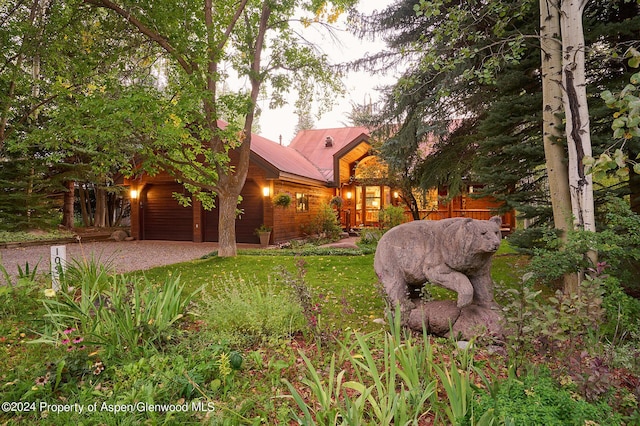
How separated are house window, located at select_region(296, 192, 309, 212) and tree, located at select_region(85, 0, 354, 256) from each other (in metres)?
5.93

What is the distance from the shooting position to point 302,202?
16.2 m

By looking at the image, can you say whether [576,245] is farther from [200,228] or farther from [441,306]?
[200,228]

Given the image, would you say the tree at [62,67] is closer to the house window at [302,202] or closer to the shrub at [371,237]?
the shrub at [371,237]

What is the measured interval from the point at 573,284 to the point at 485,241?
190 cm

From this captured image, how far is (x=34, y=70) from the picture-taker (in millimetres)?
7082

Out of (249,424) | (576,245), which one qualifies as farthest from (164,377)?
(576,245)

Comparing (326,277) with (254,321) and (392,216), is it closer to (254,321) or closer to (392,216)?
(254,321)

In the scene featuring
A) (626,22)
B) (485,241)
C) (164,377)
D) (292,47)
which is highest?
(292,47)

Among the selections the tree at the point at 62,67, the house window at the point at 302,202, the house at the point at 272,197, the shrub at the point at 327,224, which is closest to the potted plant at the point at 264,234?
the house at the point at 272,197

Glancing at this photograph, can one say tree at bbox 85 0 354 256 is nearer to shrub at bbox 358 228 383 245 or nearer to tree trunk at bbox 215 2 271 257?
tree trunk at bbox 215 2 271 257

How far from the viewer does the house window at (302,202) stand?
15828mm

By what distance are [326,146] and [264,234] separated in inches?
388

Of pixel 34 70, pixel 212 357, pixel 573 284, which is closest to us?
pixel 212 357

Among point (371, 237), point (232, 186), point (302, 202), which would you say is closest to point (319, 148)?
point (302, 202)
